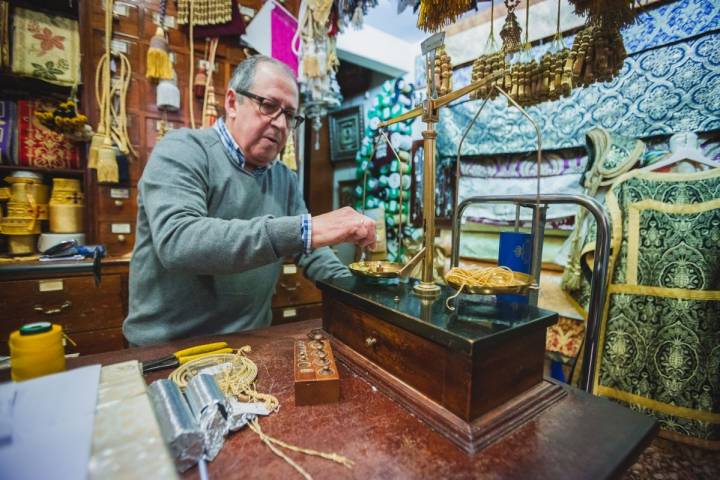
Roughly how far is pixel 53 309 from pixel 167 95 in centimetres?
165

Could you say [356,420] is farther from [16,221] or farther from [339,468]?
[16,221]

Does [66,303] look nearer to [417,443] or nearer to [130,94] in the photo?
[130,94]

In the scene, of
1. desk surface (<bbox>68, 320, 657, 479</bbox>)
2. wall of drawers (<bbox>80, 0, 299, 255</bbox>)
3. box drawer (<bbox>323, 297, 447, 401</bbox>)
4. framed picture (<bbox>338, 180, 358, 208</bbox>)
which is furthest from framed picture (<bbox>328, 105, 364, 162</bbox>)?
desk surface (<bbox>68, 320, 657, 479</bbox>)

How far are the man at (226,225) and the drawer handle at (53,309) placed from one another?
1.15 metres

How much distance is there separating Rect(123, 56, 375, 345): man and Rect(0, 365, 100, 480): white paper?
0.48m

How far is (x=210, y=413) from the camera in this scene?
61cm

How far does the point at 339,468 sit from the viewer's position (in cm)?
57

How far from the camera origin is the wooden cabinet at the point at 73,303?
1938 millimetres

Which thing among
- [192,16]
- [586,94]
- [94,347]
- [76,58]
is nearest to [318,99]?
[192,16]

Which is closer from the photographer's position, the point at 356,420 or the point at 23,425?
the point at 23,425

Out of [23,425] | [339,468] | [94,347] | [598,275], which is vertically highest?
[598,275]

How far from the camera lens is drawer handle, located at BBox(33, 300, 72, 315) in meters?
1.99

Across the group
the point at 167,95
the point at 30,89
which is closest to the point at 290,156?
the point at 167,95

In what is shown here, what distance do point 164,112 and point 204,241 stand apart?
2.23 m
